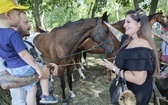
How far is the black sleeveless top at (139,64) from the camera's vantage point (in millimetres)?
2395

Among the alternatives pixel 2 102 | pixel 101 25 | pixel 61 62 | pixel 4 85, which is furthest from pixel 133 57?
pixel 61 62

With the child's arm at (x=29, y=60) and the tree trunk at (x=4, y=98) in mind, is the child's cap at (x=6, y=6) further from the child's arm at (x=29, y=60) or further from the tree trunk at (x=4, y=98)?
the tree trunk at (x=4, y=98)

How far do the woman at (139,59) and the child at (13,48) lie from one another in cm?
93

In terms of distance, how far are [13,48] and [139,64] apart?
1344 millimetres

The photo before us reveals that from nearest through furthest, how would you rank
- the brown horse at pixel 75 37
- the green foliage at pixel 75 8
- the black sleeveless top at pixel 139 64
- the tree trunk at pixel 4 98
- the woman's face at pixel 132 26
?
1. the black sleeveless top at pixel 139 64
2. the woman's face at pixel 132 26
3. the tree trunk at pixel 4 98
4. the brown horse at pixel 75 37
5. the green foliage at pixel 75 8

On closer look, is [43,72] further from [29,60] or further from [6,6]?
[6,6]

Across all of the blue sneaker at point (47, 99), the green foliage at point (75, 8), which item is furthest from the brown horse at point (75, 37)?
the green foliage at point (75, 8)

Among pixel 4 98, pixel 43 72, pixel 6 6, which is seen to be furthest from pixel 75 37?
pixel 6 6

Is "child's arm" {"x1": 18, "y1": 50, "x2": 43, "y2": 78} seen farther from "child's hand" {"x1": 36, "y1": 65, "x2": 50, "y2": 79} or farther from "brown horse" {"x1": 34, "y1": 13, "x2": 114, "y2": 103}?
"brown horse" {"x1": 34, "y1": 13, "x2": 114, "y2": 103}

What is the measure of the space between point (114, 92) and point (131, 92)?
0.28 meters

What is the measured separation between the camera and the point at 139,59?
240 cm

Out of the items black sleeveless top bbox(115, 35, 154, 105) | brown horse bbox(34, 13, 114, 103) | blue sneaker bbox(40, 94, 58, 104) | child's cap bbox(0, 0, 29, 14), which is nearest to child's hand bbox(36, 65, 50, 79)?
blue sneaker bbox(40, 94, 58, 104)

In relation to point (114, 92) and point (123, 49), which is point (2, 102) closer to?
point (114, 92)

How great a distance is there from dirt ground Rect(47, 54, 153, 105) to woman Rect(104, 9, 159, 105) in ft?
10.9
